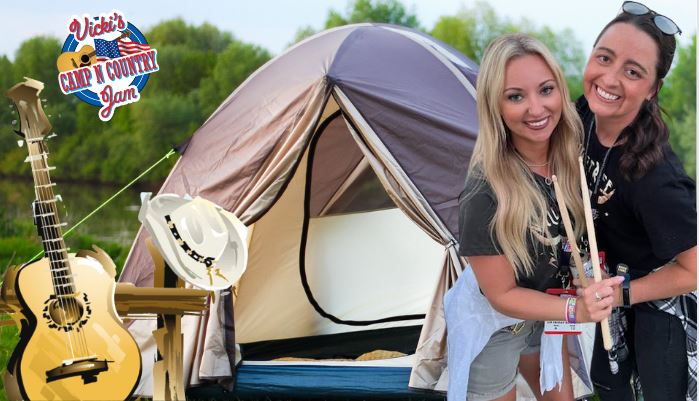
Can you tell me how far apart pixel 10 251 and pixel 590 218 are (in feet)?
13.6

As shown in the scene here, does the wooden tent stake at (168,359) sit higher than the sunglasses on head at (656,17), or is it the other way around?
the sunglasses on head at (656,17)

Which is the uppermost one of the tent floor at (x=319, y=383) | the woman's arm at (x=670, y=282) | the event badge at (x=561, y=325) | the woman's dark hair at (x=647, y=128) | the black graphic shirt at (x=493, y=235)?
the woman's dark hair at (x=647, y=128)

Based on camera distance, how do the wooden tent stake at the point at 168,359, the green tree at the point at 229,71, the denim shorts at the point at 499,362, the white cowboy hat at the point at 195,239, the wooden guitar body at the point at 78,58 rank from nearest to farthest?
1. the white cowboy hat at the point at 195,239
2. the wooden tent stake at the point at 168,359
3. the denim shorts at the point at 499,362
4. the wooden guitar body at the point at 78,58
5. the green tree at the point at 229,71

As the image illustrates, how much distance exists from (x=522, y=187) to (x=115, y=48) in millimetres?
992

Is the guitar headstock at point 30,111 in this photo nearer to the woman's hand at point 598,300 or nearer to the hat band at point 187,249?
the hat band at point 187,249

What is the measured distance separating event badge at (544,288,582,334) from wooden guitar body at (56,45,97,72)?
3.55 feet

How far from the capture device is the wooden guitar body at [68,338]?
1.48m

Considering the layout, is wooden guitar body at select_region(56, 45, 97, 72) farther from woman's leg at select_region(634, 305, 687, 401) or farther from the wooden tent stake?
woman's leg at select_region(634, 305, 687, 401)

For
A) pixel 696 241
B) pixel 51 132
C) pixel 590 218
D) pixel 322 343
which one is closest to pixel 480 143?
pixel 590 218

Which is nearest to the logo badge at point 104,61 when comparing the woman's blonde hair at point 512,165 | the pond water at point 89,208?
the woman's blonde hair at point 512,165

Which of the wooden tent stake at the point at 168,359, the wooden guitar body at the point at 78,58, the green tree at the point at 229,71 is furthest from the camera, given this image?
the green tree at the point at 229,71

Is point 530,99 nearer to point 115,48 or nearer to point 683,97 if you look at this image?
point 115,48

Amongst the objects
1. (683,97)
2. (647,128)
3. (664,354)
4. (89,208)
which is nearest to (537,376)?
(664,354)

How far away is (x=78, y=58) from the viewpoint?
73.5 inches
